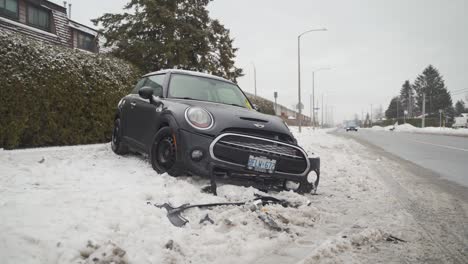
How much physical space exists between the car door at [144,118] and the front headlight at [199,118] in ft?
2.32

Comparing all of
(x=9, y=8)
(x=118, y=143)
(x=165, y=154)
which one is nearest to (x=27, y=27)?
(x=9, y=8)

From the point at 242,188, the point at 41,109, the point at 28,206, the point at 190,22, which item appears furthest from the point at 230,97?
the point at 190,22

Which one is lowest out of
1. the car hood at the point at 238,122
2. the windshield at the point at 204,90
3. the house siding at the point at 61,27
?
the car hood at the point at 238,122

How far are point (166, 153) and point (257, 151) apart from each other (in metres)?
1.26

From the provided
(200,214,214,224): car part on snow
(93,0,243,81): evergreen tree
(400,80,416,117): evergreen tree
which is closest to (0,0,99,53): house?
(93,0,243,81): evergreen tree

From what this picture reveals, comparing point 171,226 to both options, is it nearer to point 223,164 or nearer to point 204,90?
point 223,164

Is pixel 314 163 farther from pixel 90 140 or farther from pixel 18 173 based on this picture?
pixel 90 140

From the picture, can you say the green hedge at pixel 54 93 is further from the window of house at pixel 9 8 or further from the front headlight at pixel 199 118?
the window of house at pixel 9 8

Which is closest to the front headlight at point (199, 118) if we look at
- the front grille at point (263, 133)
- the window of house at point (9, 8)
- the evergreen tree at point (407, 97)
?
the front grille at point (263, 133)

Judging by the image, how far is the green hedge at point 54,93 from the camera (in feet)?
20.6

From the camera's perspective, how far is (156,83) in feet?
17.5

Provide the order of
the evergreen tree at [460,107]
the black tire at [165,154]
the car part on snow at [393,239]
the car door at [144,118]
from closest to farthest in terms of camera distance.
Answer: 1. the car part on snow at [393,239]
2. the black tire at [165,154]
3. the car door at [144,118]
4. the evergreen tree at [460,107]

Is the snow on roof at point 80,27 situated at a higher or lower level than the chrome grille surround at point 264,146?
higher

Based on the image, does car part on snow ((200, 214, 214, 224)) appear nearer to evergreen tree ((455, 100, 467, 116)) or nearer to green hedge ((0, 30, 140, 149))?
green hedge ((0, 30, 140, 149))
